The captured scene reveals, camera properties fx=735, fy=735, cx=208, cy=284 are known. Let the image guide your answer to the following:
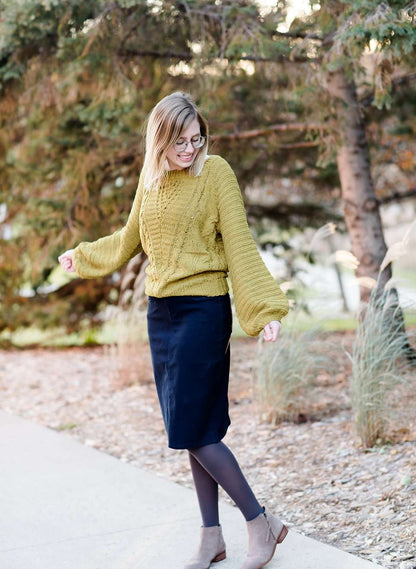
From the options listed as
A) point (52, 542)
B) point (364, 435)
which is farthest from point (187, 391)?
point (364, 435)

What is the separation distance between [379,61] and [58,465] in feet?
10.0

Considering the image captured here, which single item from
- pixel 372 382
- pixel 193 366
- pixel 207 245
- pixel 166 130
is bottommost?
pixel 372 382

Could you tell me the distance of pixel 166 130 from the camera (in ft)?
9.00

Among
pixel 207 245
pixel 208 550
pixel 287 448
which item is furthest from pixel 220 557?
pixel 287 448

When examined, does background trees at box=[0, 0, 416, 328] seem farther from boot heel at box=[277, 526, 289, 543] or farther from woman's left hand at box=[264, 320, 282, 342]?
boot heel at box=[277, 526, 289, 543]

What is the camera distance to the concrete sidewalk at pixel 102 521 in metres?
2.98

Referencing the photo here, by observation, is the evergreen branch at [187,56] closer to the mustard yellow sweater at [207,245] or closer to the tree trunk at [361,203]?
the tree trunk at [361,203]

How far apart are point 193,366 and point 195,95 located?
382cm

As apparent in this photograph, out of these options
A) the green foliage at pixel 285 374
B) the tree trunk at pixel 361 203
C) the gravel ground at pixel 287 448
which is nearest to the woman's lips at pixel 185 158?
the gravel ground at pixel 287 448

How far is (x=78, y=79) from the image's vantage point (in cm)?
587

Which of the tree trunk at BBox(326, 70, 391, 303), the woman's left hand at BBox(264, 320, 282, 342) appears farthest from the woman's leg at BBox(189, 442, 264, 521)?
the tree trunk at BBox(326, 70, 391, 303)

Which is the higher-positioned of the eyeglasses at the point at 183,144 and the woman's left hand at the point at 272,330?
the eyeglasses at the point at 183,144

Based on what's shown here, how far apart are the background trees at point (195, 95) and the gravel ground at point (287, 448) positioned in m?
1.30

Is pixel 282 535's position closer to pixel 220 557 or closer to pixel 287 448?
pixel 220 557
